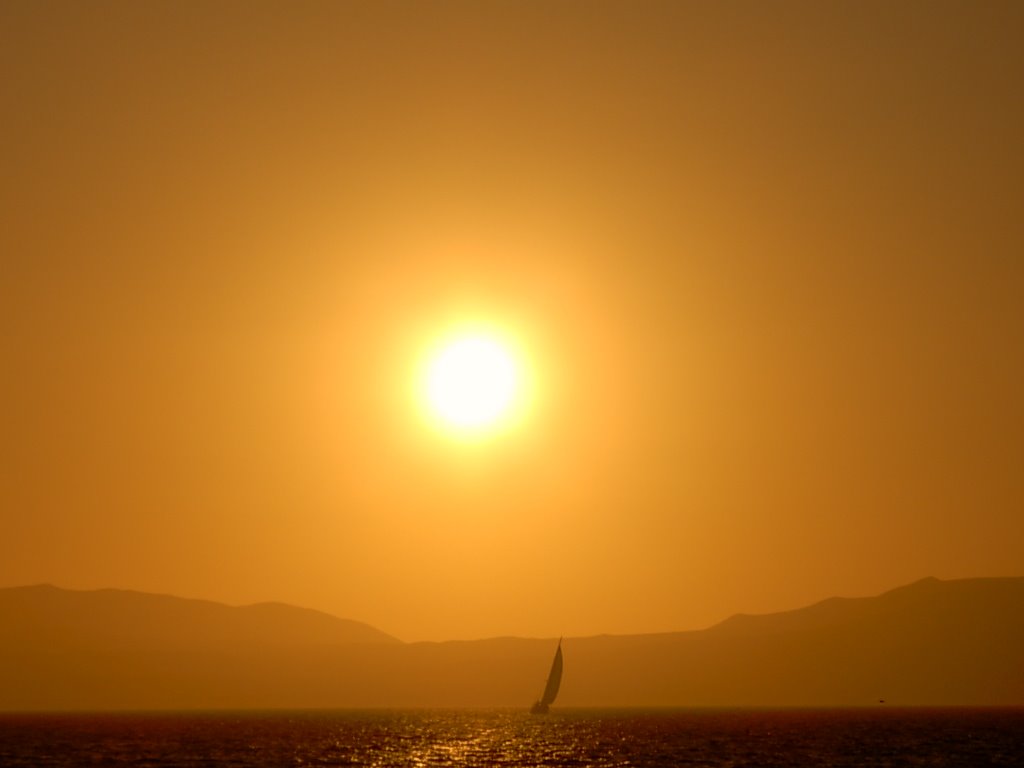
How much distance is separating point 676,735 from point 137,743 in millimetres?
79591

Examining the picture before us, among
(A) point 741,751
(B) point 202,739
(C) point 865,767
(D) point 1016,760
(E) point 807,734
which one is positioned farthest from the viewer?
(E) point 807,734

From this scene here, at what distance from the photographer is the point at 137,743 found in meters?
165

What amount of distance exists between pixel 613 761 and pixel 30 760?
183 ft

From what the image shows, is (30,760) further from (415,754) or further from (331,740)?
(331,740)

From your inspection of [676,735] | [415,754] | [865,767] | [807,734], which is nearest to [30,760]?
[415,754]

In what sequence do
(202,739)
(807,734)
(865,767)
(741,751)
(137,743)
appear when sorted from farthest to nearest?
1. (807,734)
2. (202,739)
3. (137,743)
4. (741,751)
5. (865,767)

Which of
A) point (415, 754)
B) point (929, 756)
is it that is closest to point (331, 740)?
point (415, 754)

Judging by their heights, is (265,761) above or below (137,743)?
below

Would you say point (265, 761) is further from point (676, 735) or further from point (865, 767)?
point (676, 735)

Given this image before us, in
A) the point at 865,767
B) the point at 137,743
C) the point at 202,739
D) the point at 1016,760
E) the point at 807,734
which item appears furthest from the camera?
the point at 807,734

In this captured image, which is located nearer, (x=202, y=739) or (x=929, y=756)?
(x=929, y=756)

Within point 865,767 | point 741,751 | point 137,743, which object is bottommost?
point 865,767

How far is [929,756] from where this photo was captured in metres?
130

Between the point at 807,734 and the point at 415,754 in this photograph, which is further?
the point at 807,734
